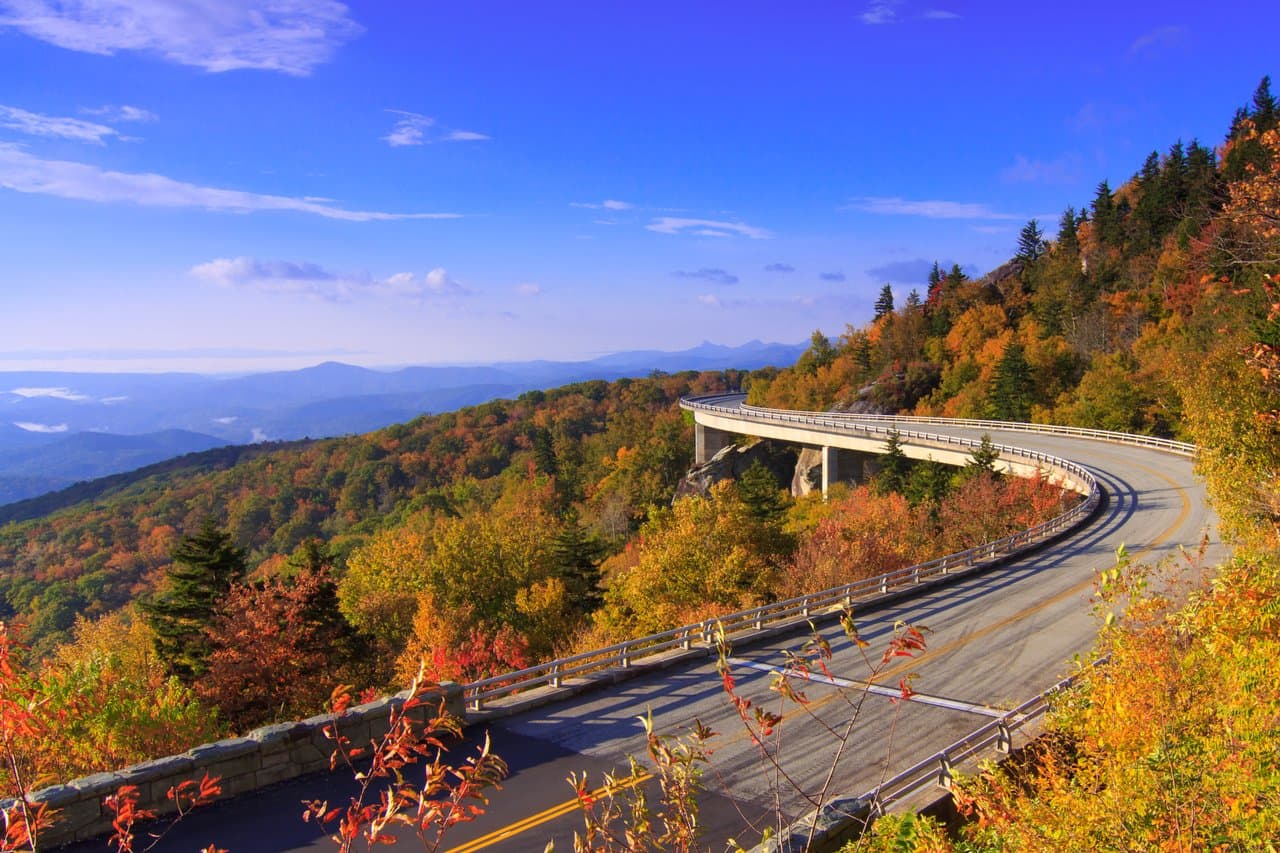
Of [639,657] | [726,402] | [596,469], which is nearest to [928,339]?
[726,402]

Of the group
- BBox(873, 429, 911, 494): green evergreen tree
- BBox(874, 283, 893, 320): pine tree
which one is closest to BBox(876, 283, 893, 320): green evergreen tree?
BBox(874, 283, 893, 320): pine tree

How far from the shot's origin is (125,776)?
966cm

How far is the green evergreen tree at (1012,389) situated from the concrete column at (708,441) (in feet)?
100

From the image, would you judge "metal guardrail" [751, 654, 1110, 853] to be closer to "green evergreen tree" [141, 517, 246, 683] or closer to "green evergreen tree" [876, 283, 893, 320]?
"green evergreen tree" [141, 517, 246, 683]

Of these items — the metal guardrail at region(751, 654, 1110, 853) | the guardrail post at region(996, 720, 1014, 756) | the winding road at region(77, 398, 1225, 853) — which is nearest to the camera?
the metal guardrail at region(751, 654, 1110, 853)

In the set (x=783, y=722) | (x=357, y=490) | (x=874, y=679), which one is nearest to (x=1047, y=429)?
(x=783, y=722)

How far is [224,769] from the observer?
1059 centimetres

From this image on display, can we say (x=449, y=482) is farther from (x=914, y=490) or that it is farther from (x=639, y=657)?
(x=639, y=657)

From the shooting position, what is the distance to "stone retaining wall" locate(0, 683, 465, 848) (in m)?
9.23

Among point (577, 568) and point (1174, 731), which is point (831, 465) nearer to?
point (577, 568)

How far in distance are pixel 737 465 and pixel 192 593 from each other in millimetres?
55236

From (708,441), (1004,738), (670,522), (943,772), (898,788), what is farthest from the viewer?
(708,441)

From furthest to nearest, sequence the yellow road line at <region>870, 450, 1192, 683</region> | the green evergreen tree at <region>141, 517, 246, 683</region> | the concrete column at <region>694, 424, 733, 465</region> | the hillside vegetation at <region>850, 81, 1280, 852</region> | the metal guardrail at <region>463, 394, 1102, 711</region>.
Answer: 1. the concrete column at <region>694, 424, 733, 465</region>
2. the green evergreen tree at <region>141, 517, 246, 683</region>
3. the yellow road line at <region>870, 450, 1192, 683</region>
4. the metal guardrail at <region>463, 394, 1102, 711</region>
5. the hillside vegetation at <region>850, 81, 1280, 852</region>

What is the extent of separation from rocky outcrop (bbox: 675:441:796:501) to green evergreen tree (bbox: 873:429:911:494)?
21.6m
